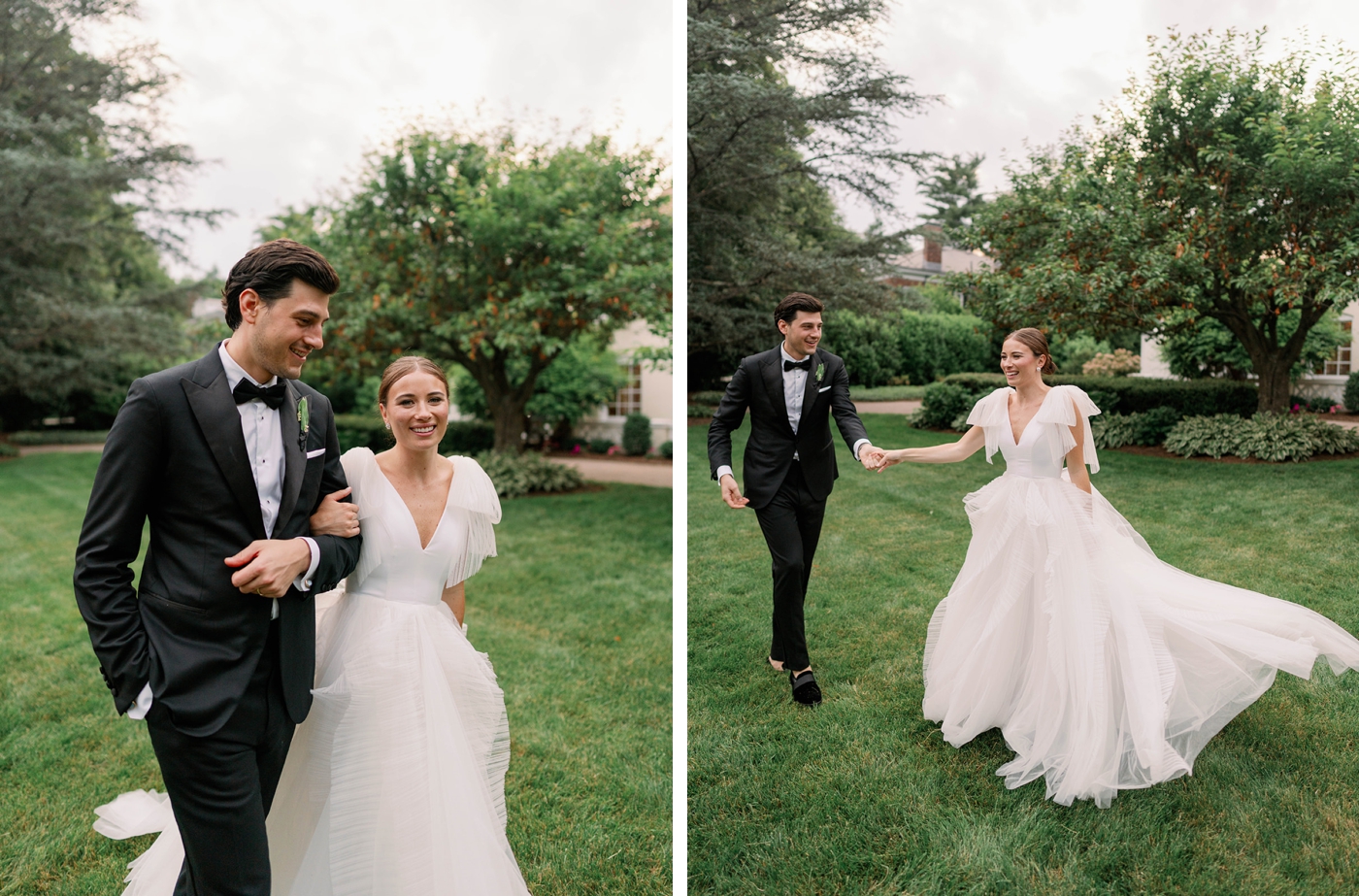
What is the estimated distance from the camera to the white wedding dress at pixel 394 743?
7.13ft

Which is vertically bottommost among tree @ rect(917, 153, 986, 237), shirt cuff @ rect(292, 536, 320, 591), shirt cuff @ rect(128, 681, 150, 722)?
shirt cuff @ rect(128, 681, 150, 722)

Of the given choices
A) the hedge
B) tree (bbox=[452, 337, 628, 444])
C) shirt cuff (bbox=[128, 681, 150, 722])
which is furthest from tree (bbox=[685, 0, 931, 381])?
tree (bbox=[452, 337, 628, 444])

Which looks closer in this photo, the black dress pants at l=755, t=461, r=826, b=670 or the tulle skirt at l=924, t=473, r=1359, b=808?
the tulle skirt at l=924, t=473, r=1359, b=808

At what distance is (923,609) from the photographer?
3.80 m

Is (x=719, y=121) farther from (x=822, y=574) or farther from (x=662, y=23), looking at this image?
(x=662, y=23)

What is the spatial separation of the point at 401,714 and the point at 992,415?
7.79 feet

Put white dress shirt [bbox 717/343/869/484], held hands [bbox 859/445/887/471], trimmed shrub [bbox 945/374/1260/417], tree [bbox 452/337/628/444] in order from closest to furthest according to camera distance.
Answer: trimmed shrub [bbox 945/374/1260/417]
held hands [bbox 859/445/887/471]
white dress shirt [bbox 717/343/869/484]
tree [bbox 452/337/628/444]

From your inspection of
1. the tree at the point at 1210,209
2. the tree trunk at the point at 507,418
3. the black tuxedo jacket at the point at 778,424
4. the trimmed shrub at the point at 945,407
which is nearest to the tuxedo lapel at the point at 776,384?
the black tuxedo jacket at the point at 778,424

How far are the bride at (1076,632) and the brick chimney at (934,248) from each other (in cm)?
90

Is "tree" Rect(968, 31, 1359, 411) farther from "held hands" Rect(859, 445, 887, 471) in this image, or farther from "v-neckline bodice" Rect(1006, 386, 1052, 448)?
"held hands" Rect(859, 445, 887, 471)

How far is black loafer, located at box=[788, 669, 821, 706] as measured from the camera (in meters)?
3.57

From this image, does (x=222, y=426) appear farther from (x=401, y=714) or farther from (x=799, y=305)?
(x=799, y=305)

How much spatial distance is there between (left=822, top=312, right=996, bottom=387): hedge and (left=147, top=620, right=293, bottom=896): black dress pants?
294 centimetres

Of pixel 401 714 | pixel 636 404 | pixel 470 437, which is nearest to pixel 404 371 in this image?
pixel 401 714
